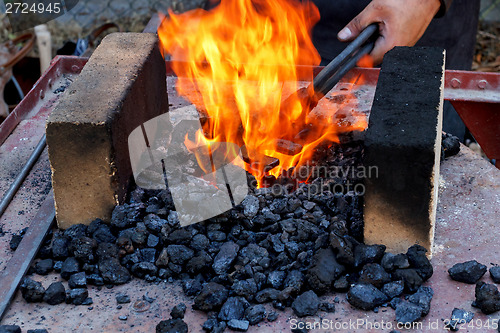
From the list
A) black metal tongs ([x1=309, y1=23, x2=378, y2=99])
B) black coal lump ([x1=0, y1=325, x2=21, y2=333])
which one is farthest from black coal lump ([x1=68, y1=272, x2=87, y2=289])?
black metal tongs ([x1=309, y1=23, x2=378, y2=99])

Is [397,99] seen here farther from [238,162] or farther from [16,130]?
[16,130]

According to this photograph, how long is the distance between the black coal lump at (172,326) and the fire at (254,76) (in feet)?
3.29

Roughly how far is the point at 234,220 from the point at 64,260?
79 cm

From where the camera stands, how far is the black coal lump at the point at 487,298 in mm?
2307

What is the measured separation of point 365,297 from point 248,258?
1.75ft

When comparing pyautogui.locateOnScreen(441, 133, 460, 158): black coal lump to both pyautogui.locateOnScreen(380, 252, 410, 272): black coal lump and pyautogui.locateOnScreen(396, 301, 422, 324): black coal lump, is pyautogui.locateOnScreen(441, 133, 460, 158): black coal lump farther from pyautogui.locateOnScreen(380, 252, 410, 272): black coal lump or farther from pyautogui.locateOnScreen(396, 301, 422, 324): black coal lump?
pyautogui.locateOnScreen(396, 301, 422, 324): black coal lump

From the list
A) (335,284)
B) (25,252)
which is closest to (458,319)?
(335,284)

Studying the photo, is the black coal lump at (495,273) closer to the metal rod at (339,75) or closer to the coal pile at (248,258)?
the coal pile at (248,258)

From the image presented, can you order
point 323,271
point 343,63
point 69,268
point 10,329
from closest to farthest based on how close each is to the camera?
point 10,329
point 323,271
point 69,268
point 343,63

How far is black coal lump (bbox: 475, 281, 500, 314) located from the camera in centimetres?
231

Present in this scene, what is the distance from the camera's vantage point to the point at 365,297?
2363 mm

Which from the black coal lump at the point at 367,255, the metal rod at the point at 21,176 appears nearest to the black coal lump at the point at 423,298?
the black coal lump at the point at 367,255

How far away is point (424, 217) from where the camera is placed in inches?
99.6

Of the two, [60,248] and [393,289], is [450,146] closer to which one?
[393,289]
